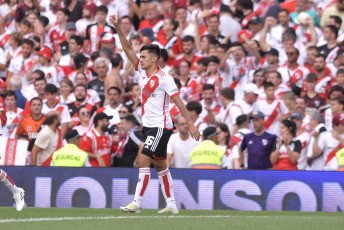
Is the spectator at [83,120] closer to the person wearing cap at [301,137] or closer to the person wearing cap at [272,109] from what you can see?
the person wearing cap at [272,109]

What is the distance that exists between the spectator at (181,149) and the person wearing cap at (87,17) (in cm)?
640

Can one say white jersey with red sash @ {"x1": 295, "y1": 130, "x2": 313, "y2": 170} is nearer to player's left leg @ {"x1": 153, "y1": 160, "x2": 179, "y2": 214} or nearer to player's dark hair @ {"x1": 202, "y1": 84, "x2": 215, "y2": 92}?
player's dark hair @ {"x1": 202, "y1": 84, "x2": 215, "y2": 92}

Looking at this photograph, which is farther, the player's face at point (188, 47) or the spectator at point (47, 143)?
the player's face at point (188, 47)

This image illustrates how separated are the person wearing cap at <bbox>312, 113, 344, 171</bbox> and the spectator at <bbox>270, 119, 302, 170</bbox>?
502mm

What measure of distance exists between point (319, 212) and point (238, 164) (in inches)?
88.9

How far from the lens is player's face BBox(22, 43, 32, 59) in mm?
19328

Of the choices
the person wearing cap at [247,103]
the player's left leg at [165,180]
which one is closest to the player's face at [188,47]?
the person wearing cap at [247,103]

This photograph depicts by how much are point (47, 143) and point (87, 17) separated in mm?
6210

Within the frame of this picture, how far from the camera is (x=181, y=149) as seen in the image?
49.7ft

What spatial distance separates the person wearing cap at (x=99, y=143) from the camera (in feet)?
49.9

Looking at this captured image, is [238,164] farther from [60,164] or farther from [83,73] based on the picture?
[83,73]

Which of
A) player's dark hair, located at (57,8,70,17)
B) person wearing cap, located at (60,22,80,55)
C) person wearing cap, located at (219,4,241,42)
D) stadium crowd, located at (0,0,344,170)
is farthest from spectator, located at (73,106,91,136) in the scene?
player's dark hair, located at (57,8,70,17)

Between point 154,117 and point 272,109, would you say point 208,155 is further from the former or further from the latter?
point 154,117

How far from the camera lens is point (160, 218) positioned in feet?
33.7
